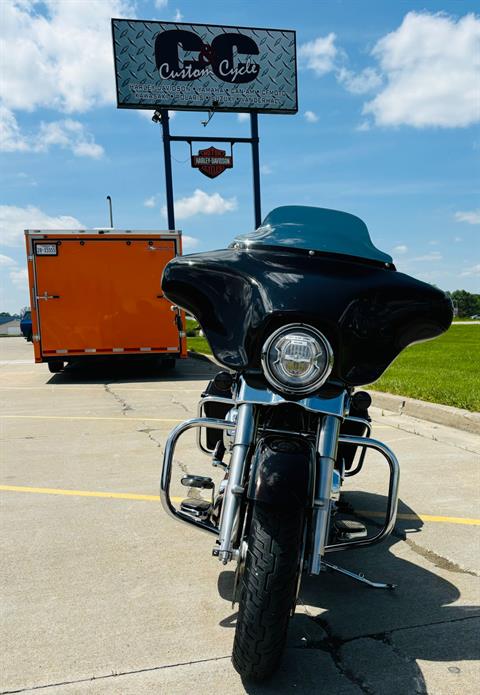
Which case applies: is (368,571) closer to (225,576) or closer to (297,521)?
(225,576)

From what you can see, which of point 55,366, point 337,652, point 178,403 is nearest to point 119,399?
point 178,403

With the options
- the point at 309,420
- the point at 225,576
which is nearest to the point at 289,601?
the point at 309,420

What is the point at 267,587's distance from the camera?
224 cm

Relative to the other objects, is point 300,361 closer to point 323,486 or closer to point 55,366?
point 323,486

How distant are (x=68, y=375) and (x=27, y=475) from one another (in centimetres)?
902

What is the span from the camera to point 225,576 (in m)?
3.38

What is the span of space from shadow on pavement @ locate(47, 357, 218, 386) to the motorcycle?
396 inches


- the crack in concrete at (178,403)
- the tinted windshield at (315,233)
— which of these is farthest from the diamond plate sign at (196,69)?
the tinted windshield at (315,233)

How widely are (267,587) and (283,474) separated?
0.42 m

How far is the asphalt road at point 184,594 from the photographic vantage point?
2.44m

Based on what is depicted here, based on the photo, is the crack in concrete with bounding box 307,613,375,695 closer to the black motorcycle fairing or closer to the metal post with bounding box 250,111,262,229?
the black motorcycle fairing

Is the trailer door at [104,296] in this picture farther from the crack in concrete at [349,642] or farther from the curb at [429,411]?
the crack in concrete at [349,642]

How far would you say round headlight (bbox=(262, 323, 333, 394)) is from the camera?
8.05 ft

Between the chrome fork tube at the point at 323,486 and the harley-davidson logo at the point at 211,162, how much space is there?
17.8 metres
